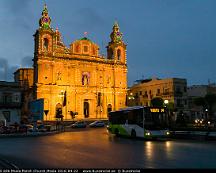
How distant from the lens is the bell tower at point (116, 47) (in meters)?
86.9

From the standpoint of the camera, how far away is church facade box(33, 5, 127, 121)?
74.8 meters

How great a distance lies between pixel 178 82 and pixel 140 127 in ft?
181

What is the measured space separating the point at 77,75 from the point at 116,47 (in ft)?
47.5

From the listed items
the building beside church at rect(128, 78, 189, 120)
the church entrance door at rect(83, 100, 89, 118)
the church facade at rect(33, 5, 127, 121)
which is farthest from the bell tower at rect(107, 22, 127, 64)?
the church entrance door at rect(83, 100, 89, 118)

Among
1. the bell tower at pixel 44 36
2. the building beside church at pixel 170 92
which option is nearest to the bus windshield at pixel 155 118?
the building beside church at pixel 170 92

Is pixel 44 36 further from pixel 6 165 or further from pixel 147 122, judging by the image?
pixel 6 165

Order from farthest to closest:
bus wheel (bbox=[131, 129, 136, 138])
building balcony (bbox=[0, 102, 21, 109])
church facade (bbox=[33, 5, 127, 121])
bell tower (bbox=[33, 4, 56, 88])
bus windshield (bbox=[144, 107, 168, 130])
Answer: church facade (bbox=[33, 5, 127, 121]), bell tower (bbox=[33, 4, 56, 88]), building balcony (bbox=[0, 102, 21, 109]), bus wheel (bbox=[131, 129, 136, 138]), bus windshield (bbox=[144, 107, 168, 130])

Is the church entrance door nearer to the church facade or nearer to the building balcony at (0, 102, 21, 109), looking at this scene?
the church facade

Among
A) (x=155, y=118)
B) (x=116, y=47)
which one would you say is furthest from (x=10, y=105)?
(x=155, y=118)

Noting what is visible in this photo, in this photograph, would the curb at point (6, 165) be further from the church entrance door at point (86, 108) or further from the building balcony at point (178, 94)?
the building balcony at point (178, 94)

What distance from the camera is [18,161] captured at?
543 inches

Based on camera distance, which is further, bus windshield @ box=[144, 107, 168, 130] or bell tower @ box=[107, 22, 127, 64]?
bell tower @ box=[107, 22, 127, 64]

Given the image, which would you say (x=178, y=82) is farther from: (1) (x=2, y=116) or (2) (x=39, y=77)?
(1) (x=2, y=116)

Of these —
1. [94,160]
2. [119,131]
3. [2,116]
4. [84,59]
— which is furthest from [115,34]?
[94,160]
